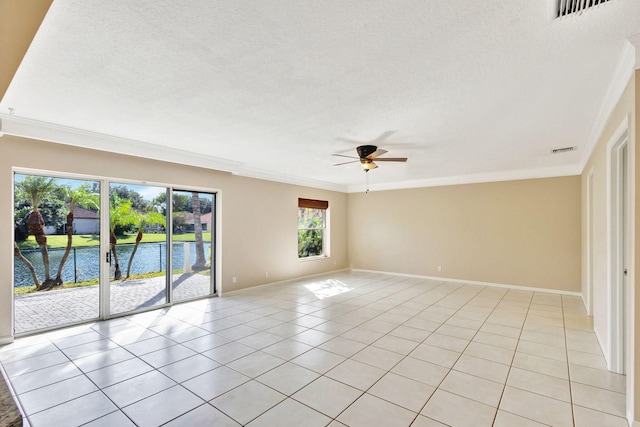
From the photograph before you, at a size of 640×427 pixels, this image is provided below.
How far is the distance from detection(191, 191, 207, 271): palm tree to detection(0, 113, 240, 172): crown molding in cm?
66

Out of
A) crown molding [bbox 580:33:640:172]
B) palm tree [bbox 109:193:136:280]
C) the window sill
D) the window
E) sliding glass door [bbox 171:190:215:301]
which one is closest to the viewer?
crown molding [bbox 580:33:640:172]

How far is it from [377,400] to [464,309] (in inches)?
122

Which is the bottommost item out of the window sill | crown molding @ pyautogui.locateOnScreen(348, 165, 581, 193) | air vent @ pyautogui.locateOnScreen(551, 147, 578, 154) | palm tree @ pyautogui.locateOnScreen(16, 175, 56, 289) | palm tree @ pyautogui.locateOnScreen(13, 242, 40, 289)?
the window sill

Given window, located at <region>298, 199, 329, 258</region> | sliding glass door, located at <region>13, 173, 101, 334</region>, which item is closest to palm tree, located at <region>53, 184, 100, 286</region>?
sliding glass door, located at <region>13, 173, 101, 334</region>

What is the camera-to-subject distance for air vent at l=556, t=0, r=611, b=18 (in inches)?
64.2

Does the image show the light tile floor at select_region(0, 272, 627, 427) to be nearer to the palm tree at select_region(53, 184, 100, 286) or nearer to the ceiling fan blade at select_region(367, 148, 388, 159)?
the palm tree at select_region(53, 184, 100, 286)

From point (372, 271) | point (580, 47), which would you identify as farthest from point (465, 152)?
point (372, 271)

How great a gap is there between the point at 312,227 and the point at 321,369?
17.4ft

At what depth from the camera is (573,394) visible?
247 centimetres

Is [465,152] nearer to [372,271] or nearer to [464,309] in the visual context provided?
[464,309]

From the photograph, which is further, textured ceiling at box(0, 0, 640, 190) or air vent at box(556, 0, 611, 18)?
textured ceiling at box(0, 0, 640, 190)

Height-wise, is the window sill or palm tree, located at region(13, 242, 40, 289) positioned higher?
palm tree, located at region(13, 242, 40, 289)

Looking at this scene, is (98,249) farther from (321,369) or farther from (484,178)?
(484,178)

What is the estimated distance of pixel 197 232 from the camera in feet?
18.2
